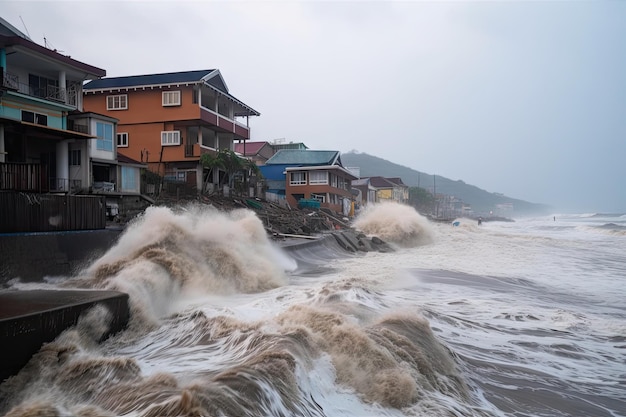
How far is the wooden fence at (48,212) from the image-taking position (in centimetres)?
966

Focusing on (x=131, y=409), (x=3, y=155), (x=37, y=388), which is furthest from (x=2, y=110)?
(x=131, y=409)

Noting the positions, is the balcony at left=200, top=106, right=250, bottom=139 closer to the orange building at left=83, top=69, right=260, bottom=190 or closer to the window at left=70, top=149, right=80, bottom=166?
the orange building at left=83, top=69, right=260, bottom=190

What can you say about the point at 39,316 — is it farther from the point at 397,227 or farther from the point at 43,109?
the point at 397,227

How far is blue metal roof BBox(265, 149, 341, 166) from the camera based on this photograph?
39.7 metres

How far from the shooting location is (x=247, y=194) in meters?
30.7

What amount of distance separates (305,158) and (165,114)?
16251mm

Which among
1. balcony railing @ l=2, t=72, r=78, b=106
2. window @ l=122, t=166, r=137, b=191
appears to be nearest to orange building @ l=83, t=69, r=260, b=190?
window @ l=122, t=166, r=137, b=191

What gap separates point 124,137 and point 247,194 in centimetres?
944

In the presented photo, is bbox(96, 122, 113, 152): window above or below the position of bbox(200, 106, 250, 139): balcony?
below

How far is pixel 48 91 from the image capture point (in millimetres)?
19156

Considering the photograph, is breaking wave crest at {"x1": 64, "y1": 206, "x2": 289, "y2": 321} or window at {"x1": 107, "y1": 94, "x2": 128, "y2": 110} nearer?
breaking wave crest at {"x1": 64, "y1": 206, "x2": 289, "y2": 321}

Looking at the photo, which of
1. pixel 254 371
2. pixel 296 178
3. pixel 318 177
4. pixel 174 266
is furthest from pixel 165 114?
pixel 254 371

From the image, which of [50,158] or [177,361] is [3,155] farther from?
[177,361]

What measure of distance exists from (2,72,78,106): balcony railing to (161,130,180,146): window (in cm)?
739
